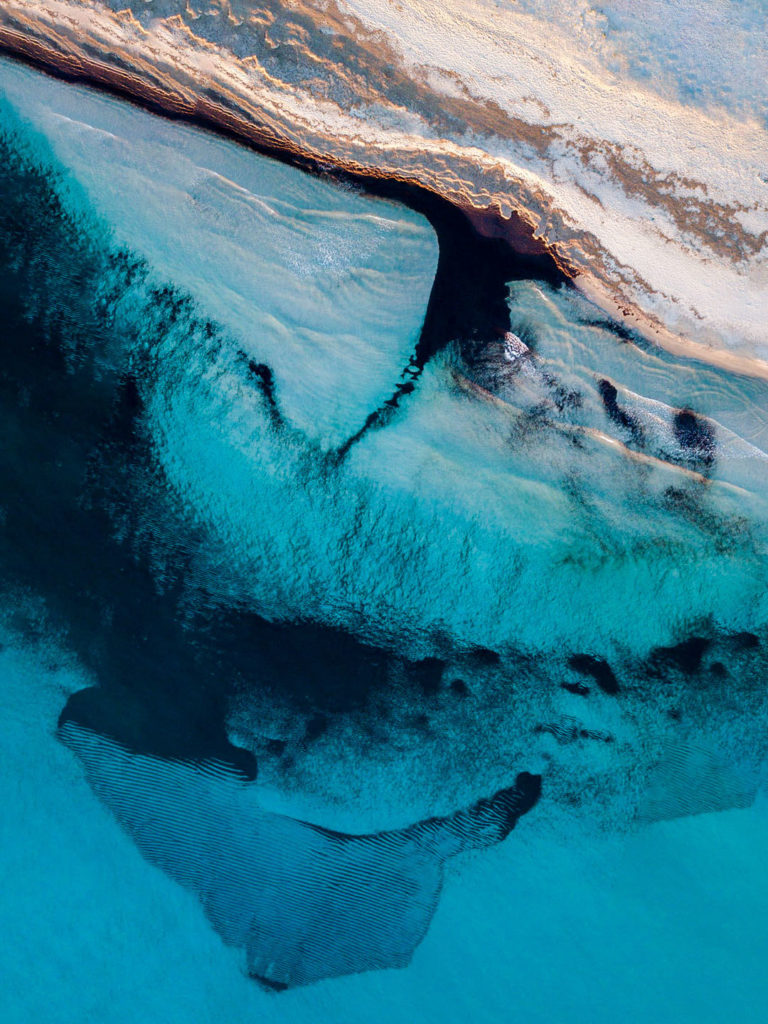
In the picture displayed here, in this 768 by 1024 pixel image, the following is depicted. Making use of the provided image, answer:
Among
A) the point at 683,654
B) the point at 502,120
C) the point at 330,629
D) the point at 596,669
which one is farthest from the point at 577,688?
the point at 502,120

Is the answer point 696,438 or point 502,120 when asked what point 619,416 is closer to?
point 696,438

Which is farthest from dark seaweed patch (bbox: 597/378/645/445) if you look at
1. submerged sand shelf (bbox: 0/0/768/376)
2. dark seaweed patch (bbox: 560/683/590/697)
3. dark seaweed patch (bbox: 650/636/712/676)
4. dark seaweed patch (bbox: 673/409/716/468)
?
dark seaweed patch (bbox: 560/683/590/697)

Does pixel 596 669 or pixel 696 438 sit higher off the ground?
pixel 696 438

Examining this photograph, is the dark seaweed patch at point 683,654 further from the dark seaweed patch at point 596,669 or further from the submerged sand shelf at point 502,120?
the submerged sand shelf at point 502,120

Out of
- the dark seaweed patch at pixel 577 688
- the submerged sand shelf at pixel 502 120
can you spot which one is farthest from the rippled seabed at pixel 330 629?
the submerged sand shelf at pixel 502 120

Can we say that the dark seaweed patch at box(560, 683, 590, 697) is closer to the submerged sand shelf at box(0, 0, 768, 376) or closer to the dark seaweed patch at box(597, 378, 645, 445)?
the dark seaweed patch at box(597, 378, 645, 445)
